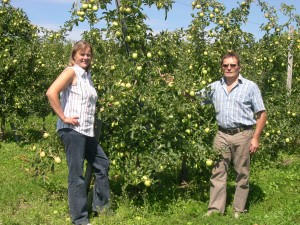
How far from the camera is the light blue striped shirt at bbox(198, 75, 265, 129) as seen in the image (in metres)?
4.09

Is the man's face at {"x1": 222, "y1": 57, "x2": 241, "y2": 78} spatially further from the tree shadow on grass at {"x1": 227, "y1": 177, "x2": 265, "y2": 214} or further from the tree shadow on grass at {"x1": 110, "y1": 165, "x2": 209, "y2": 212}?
the tree shadow on grass at {"x1": 227, "y1": 177, "x2": 265, "y2": 214}

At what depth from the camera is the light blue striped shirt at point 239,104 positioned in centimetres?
409

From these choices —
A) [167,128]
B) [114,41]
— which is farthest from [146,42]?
[167,128]

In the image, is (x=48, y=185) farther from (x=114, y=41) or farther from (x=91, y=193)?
(x=114, y=41)

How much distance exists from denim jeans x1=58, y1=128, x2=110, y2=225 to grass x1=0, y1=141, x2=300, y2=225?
19cm

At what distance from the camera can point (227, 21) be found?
5578 mm

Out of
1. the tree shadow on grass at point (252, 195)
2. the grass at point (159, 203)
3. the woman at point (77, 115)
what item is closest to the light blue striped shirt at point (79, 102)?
the woman at point (77, 115)

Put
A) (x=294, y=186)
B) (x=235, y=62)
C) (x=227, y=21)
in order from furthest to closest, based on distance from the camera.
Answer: (x=227, y=21) < (x=294, y=186) < (x=235, y=62)

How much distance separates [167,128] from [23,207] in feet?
6.23

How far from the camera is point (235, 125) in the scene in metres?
4.16

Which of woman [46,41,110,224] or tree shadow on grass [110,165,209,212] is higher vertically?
woman [46,41,110,224]

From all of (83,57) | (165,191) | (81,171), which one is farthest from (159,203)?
(83,57)

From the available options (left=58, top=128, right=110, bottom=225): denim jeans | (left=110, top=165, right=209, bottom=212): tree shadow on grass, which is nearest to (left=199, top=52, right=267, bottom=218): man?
(left=110, top=165, right=209, bottom=212): tree shadow on grass

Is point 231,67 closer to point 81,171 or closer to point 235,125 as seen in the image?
point 235,125
